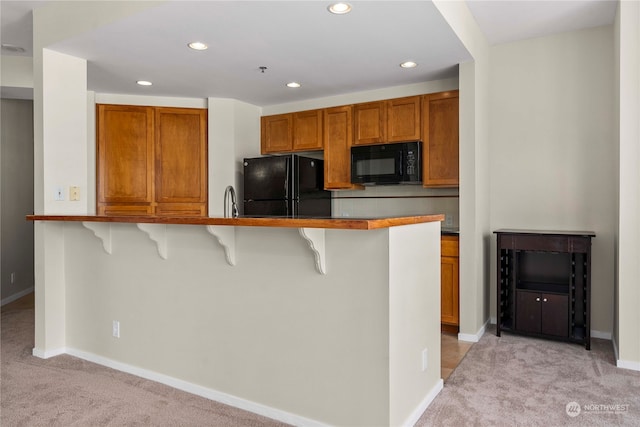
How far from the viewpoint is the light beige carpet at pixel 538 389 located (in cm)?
218

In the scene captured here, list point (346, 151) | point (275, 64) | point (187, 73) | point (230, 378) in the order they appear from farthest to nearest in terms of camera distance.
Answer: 1. point (346, 151)
2. point (187, 73)
3. point (275, 64)
4. point (230, 378)

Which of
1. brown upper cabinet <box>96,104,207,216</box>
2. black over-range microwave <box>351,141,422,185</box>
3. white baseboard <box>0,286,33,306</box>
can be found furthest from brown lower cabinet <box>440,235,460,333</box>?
white baseboard <box>0,286,33,306</box>

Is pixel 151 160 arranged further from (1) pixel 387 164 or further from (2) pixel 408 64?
(2) pixel 408 64

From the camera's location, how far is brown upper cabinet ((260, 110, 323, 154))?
4727mm

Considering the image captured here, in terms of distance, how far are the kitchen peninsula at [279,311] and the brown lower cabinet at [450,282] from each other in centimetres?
127

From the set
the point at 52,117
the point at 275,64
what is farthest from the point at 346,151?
the point at 52,117

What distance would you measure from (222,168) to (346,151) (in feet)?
4.70

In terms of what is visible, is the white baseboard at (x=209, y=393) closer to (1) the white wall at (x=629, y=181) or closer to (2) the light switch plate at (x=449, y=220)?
(1) the white wall at (x=629, y=181)

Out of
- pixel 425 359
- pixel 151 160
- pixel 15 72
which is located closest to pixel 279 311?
pixel 425 359

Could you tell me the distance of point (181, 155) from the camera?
479cm

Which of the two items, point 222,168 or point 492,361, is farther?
point 222,168

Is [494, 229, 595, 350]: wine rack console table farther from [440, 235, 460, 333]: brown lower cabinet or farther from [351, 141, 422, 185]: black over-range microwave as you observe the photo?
[351, 141, 422, 185]: black over-range microwave

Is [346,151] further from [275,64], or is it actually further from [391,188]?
[275,64]

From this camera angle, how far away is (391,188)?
4578mm
